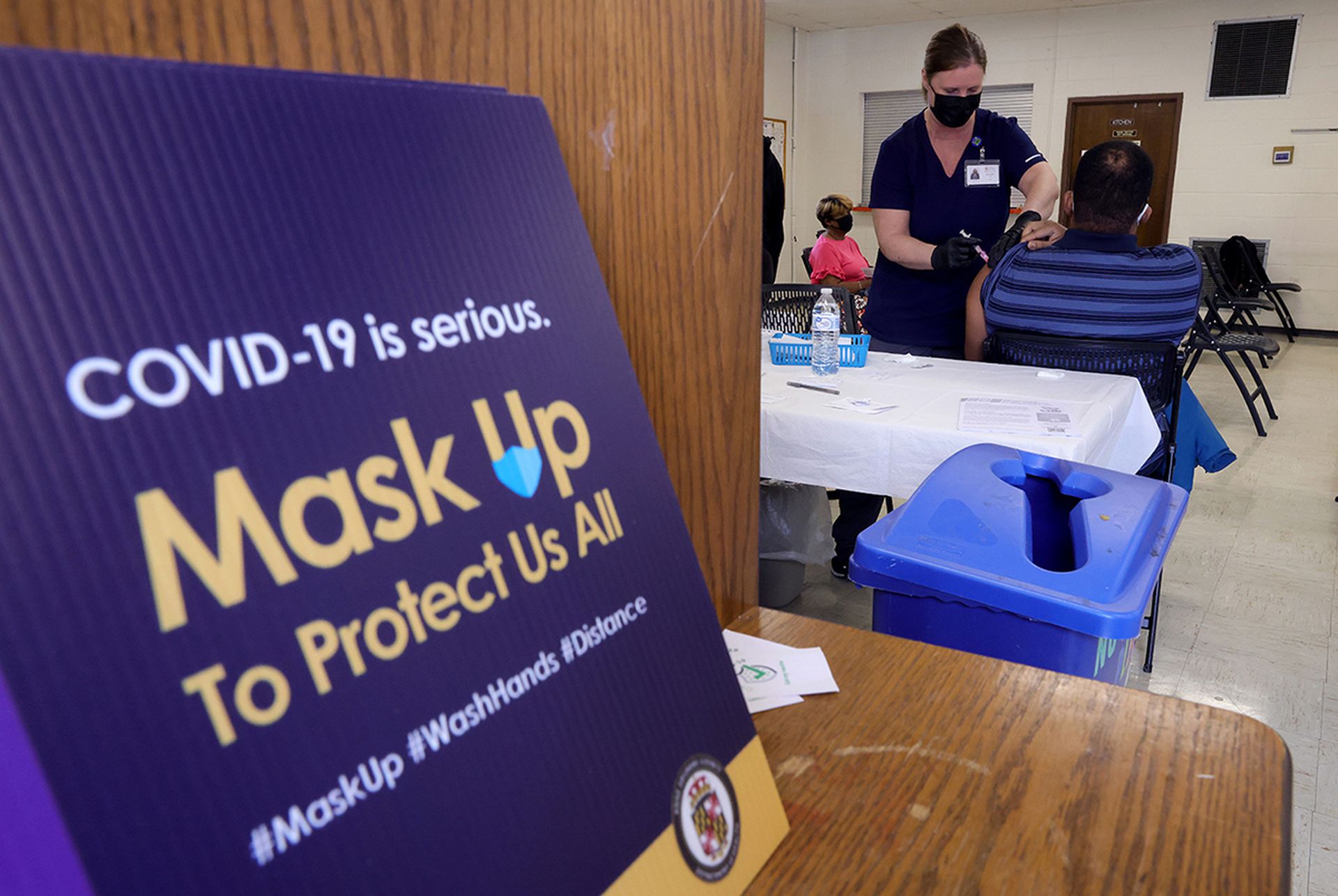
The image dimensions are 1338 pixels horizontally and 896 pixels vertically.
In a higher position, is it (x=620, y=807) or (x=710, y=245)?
(x=710, y=245)

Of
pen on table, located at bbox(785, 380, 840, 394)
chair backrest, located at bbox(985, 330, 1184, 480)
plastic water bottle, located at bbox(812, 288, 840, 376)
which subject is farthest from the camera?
plastic water bottle, located at bbox(812, 288, 840, 376)

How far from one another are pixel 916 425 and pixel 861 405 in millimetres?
194

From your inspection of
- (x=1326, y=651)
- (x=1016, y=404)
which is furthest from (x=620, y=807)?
(x=1326, y=651)

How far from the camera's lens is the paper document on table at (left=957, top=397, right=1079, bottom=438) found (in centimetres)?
175

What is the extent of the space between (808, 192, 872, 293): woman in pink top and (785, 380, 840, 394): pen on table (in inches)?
154

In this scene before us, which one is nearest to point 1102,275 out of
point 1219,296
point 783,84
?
point 1219,296

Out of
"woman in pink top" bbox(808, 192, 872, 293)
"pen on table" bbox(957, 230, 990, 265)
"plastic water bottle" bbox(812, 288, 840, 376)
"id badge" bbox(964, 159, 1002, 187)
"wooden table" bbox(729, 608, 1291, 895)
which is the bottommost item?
"woman in pink top" bbox(808, 192, 872, 293)

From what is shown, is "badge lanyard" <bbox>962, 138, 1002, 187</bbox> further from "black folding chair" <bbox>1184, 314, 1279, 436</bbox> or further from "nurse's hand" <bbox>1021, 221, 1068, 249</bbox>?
"black folding chair" <bbox>1184, 314, 1279, 436</bbox>

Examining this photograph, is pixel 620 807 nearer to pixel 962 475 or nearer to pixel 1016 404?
pixel 962 475

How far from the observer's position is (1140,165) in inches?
91.4

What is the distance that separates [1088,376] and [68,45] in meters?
2.28

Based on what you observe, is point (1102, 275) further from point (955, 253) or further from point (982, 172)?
point (982, 172)

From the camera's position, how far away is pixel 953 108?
2660mm

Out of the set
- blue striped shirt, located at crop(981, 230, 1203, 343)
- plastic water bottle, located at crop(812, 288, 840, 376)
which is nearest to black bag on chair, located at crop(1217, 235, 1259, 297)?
blue striped shirt, located at crop(981, 230, 1203, 343)
